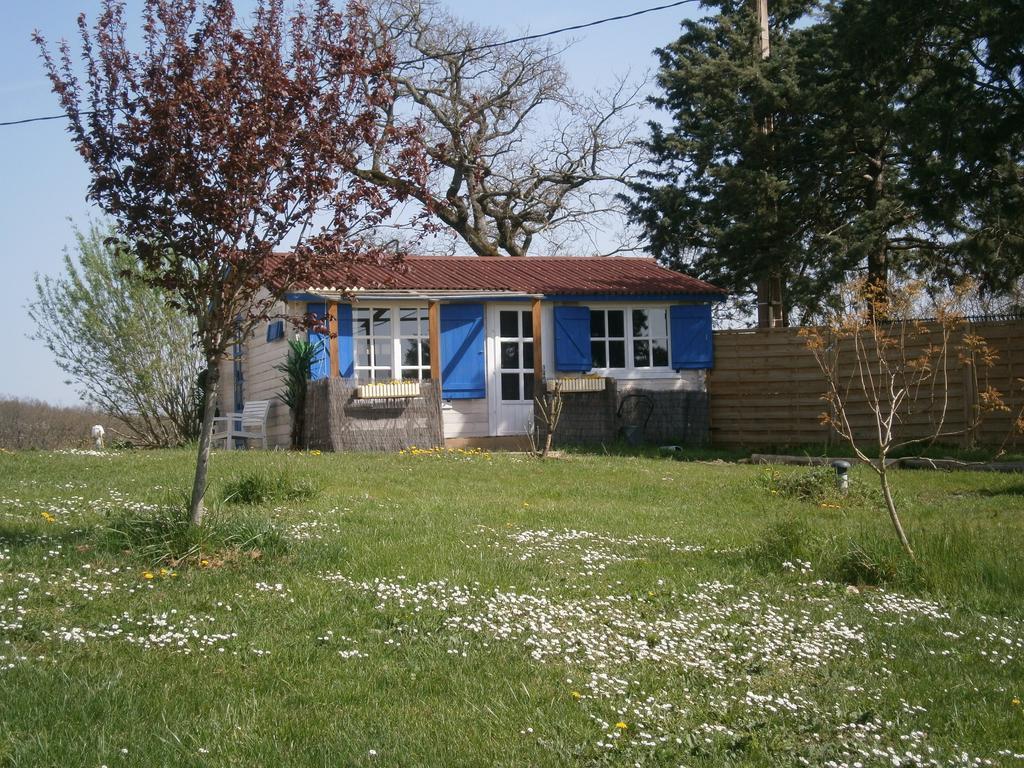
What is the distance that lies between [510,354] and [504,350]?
0.45 feet

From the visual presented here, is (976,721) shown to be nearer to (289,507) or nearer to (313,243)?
(313,243)

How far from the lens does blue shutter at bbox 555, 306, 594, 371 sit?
63.9 ft

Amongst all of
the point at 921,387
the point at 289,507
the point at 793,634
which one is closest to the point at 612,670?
the point at 793,634

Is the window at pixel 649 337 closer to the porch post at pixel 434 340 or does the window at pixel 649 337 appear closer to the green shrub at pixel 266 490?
the porch post at pixel 434 340

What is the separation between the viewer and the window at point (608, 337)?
20094 millimetres

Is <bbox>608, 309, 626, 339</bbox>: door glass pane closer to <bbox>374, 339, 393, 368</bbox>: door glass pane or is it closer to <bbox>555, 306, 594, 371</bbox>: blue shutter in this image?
<bbox>555, 306, 594, 371</bbox>: blue shutter

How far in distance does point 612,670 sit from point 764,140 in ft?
65.3

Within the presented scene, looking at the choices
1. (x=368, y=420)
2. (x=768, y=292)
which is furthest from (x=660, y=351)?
(x=368, y=420)

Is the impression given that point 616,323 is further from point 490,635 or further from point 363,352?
point 490,635

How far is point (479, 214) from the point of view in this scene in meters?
30.7

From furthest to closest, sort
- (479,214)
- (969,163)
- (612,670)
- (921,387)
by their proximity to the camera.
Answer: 1. (479,214)
2. (921,387)
3. (969,163)
4. (612,670)

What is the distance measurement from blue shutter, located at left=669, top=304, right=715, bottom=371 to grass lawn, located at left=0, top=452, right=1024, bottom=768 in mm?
9895

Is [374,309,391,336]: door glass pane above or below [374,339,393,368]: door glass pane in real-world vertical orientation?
above

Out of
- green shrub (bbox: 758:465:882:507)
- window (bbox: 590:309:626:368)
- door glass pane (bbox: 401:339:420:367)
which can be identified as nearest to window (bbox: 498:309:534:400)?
window (bbox: 590:309:626:368)
